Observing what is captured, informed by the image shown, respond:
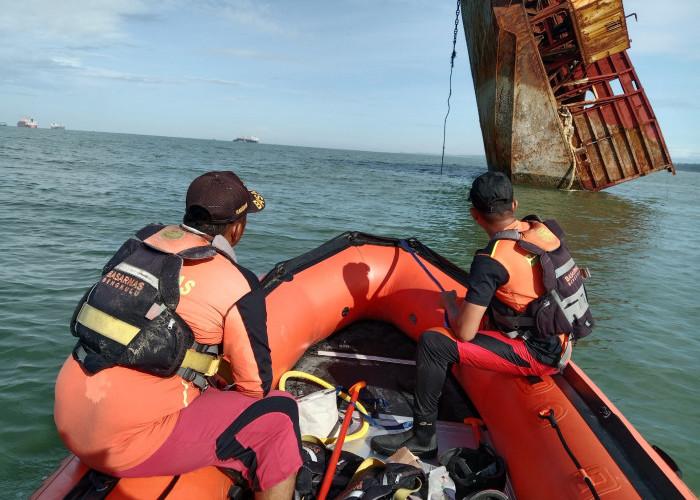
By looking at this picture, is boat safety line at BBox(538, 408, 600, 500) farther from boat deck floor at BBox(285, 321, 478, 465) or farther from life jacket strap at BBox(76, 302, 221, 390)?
life jacket strap at BBox(76, 302, 221, 390)

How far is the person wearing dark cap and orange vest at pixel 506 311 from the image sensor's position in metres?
2.61

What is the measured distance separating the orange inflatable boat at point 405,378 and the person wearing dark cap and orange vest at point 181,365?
0.24 m

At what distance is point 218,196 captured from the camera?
6.65 feet

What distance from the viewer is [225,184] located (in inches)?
81.0

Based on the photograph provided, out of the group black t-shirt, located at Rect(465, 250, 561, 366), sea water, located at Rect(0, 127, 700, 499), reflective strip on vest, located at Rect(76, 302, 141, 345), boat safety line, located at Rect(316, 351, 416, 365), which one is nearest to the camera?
reflective strip on vest, located at Rect(76, 302, 141, 345)

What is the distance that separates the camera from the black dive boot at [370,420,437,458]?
9.45 feet

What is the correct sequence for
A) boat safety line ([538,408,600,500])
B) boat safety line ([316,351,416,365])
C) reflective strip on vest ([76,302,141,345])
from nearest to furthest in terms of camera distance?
reflective strip on vest ([76,302,141,345]) < boat safety line ([538,408,600,500]) < boat safety line ([316,351,416,365])

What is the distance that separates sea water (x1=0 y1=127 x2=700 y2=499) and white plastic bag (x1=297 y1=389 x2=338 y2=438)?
1856mm

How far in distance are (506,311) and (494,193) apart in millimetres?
683

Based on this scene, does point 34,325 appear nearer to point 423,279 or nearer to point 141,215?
point 423,279

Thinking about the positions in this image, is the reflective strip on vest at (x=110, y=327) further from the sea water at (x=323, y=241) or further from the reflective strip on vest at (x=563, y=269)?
the sea water at (x=323, y=241)

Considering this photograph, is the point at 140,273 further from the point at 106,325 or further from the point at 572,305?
the point at 572,305

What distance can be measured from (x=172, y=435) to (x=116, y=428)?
230 mm

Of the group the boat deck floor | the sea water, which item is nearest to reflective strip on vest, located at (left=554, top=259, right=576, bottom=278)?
the boat deck floor
